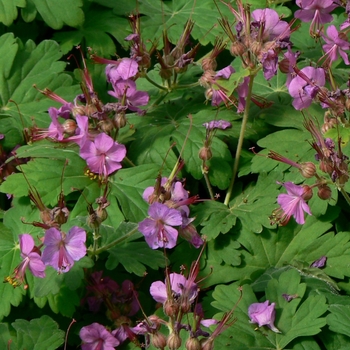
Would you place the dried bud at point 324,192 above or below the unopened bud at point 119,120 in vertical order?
below

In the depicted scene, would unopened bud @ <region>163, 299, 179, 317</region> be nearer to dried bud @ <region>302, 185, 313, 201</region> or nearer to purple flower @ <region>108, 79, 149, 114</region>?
dried bud @ <region>302, 185, 313, 201</region>

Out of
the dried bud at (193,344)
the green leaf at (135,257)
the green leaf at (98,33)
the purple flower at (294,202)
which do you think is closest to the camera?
the dried bud at (193,344)

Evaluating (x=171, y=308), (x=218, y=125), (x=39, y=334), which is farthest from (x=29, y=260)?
(x=218, y=125)

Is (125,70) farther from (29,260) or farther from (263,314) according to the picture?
(263,314)

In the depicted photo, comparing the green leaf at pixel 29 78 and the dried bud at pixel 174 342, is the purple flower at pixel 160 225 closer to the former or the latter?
the dried bud at pixel 174 342

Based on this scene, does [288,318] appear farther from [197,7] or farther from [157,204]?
[197,7]

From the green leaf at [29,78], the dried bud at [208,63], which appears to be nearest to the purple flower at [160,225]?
the dried bud at [208,63]

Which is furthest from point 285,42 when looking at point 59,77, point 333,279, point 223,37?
point 59,77
